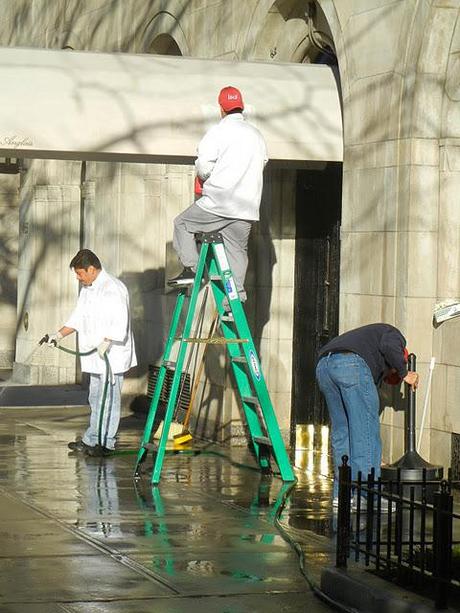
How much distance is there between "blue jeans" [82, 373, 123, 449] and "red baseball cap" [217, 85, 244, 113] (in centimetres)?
310

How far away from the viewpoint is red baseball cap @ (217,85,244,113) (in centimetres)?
1196

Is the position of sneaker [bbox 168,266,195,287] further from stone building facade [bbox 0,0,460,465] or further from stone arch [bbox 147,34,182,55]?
stone arch [bbox 147,34,182,55]

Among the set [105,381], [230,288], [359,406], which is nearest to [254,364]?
[230,288]

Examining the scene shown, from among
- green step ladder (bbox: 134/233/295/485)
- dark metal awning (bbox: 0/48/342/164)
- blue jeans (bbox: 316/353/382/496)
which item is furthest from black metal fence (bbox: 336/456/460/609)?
dark metal awning (bbox: 0/48/342/164)

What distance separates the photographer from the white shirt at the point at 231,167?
11.9 metres

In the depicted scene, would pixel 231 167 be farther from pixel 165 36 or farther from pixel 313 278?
pixel 165 36

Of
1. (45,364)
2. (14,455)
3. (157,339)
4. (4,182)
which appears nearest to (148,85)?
(14,455)

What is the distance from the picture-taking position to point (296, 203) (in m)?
14.9

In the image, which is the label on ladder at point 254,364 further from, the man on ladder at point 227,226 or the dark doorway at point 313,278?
the dark doorway at point 313,278

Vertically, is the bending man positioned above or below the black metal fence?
above

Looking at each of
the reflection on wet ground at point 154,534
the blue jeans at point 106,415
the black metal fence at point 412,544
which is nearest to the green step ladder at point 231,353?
the reflection on wet ground at point 154,534

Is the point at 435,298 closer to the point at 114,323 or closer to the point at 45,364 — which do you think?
the point at 114,323

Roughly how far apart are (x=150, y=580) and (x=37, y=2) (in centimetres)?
1587

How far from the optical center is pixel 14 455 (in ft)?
45.0
